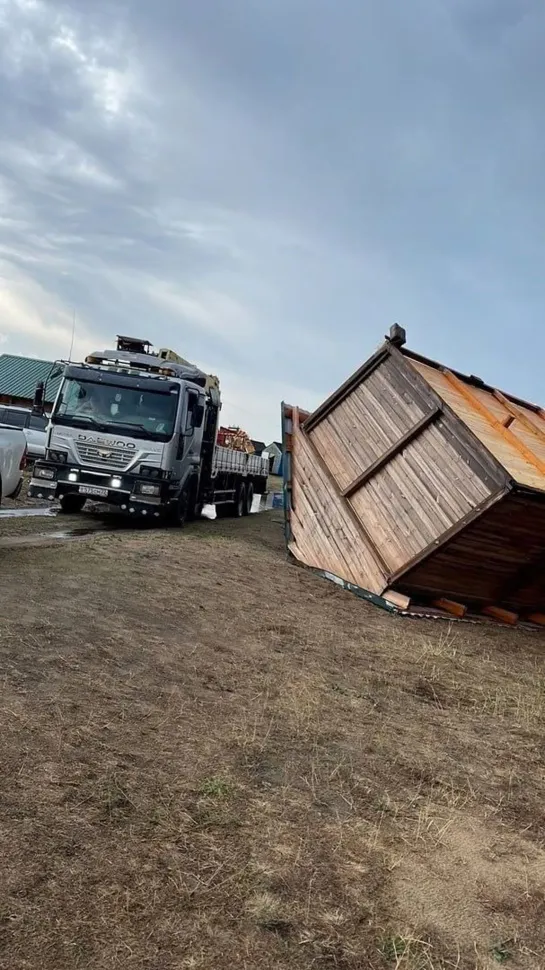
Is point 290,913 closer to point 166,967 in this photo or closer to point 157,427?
point 166,967

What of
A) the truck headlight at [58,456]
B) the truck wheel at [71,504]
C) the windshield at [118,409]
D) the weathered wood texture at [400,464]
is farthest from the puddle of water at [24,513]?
the weathered wood texture at [400,464]

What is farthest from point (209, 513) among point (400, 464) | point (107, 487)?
point (400, 464)

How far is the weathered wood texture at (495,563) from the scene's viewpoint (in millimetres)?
8447

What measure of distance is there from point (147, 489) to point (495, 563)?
19.8ft

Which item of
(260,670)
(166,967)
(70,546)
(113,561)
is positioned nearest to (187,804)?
(166,967)

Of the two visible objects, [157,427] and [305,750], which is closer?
[305,750]

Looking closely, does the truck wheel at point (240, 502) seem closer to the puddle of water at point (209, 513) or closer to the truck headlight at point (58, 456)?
the puddle of water at point (209, 513)

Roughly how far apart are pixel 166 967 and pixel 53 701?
220 cm

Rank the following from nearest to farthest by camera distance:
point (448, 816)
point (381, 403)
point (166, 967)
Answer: point (166, 967) → point (448, 816) → point (381, 403)

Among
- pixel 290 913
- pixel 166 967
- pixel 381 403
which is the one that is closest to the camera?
pixel 166 967

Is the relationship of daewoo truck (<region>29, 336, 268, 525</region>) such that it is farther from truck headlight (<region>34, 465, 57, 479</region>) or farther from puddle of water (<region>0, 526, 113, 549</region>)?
A: puddle of water (<region>0, 526, 113, 549</region>)

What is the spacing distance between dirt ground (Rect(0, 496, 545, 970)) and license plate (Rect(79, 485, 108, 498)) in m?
5.40

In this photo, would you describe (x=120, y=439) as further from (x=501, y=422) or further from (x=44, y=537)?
(x=501, y=422)

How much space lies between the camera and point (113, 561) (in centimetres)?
909
